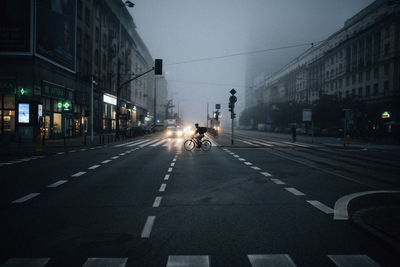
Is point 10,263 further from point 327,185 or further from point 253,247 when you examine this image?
point 327,185

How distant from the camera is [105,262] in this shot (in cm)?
338

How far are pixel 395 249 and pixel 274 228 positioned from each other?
1499mm

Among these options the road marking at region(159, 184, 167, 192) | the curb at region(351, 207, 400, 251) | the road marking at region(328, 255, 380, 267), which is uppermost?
the curb at region(351, 207, 400, 251)

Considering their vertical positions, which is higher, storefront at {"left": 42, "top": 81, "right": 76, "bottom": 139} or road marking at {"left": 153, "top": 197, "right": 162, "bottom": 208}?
storefront at {"left": 42, "top": 81, "right": 76, "bottom": 139}

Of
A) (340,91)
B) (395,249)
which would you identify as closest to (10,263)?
(395,249)

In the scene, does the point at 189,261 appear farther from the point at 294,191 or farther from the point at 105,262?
the point at 294,191

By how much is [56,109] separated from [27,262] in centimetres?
3011

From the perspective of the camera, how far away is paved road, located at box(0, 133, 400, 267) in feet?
11.6

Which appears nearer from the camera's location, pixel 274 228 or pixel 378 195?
pixel 274 228

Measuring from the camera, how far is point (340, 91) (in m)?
64.7

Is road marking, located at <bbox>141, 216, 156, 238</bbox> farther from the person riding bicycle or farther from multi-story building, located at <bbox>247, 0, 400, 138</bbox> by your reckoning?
multi-story building, located at <bbox>247, 0, 400, 138</bbox>

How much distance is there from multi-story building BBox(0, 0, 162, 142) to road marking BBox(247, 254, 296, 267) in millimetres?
18802

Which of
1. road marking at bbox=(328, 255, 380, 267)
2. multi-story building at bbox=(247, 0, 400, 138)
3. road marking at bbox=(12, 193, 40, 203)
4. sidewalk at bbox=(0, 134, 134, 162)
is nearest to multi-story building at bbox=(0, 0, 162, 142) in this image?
sidewalk at bbox=(0, 134, 134, 162)

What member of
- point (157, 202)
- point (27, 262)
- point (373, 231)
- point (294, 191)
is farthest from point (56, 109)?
point (373, 231)
